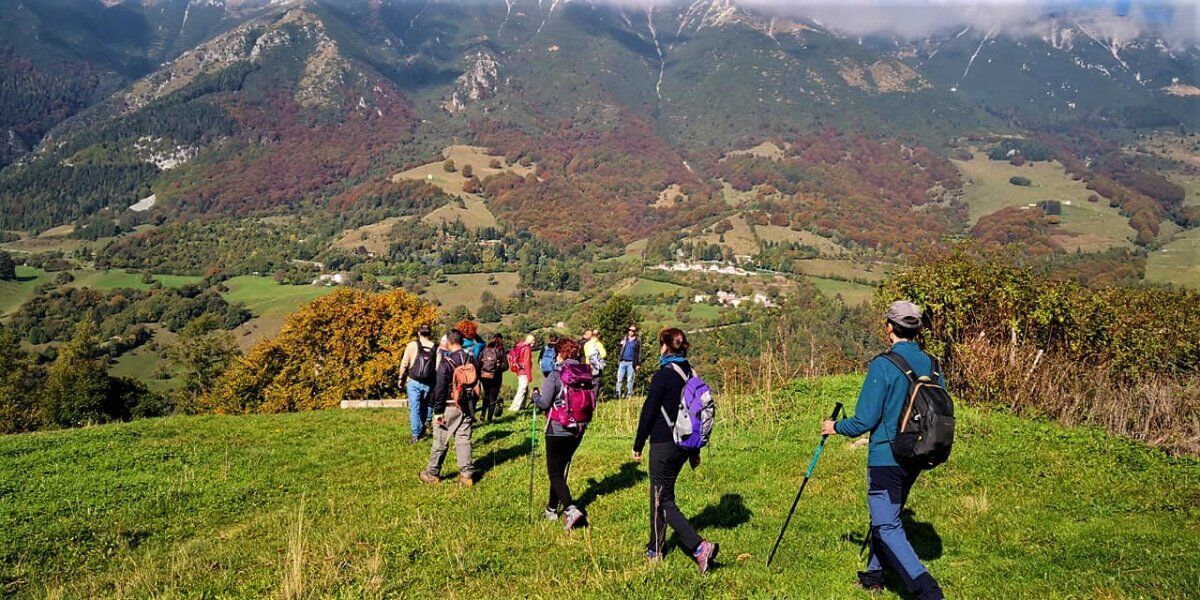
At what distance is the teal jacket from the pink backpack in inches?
113

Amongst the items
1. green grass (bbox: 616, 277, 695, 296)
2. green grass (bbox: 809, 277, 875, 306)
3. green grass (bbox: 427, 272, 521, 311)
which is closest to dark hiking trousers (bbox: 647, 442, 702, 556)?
green grass (bbox: 427, 272, 521, 311)

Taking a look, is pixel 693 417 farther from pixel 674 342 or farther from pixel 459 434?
pixel 459 434

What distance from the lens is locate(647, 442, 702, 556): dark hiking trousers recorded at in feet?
18.8

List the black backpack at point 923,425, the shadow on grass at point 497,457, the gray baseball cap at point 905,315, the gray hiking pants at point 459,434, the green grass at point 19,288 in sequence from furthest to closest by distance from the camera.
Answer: the green grass at point 19,288 < the shadow on grass at point 497,457 < the gray hiking pants at point 459,434 < the gray baseball cap at point 905,315 < the black backpack at point 923,425

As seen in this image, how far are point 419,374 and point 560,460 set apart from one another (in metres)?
5.44

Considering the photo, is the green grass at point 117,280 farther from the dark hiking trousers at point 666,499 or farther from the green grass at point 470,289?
the dark hiking trousers at point 666,499

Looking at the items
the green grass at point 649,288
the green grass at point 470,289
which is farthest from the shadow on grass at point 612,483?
the green grass at point 649,288

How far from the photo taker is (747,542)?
6.62m

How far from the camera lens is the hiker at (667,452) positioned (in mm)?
5723

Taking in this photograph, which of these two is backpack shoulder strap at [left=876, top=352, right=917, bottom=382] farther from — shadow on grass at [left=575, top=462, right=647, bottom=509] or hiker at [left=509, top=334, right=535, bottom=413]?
hiker at [left=509, top=334, right=535, bottom=413]

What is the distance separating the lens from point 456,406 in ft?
29.0

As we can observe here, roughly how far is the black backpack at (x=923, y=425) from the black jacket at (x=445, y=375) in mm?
6011

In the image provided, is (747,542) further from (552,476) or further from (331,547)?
(331,547)

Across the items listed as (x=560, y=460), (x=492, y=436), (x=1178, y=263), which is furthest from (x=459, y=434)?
(x=1178, y=263)
